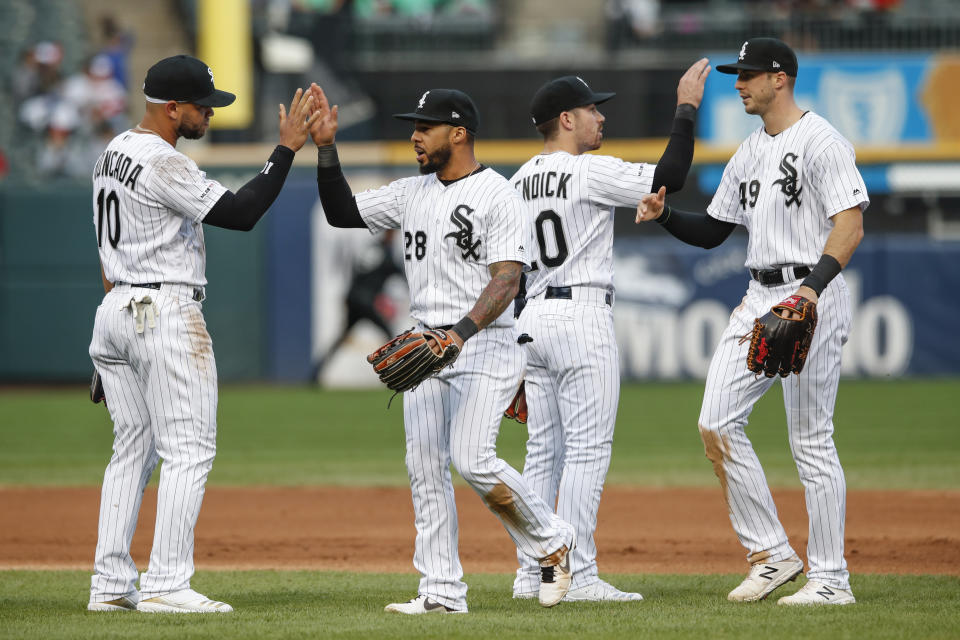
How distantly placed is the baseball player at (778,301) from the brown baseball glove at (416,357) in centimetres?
112

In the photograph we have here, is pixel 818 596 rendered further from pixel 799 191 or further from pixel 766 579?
pixel 799 191

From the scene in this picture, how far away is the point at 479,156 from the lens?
Answer: 1702 cm

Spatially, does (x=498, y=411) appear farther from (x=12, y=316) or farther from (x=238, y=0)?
(x=238, y=0)

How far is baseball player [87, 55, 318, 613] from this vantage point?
4.94 m

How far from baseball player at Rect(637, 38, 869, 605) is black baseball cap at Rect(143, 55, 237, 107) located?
1754 mm

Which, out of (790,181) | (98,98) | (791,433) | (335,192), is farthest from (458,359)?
(98,98)

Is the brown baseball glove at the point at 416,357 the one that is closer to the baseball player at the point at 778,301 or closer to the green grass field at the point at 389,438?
the baseball player at the point at 778,301

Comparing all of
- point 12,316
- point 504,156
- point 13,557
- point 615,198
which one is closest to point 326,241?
point 504,156

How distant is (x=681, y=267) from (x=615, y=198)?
478 inches

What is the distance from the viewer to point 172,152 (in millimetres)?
4988

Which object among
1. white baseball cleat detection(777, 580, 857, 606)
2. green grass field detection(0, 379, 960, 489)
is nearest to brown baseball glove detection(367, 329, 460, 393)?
white baseball cleat detection(777, 580, 857, 606)

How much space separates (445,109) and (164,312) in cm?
127

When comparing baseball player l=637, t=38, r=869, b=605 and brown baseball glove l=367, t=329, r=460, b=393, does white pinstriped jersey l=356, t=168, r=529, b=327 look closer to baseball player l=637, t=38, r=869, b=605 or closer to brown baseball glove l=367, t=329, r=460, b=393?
brown baseball glove l=367, t=329, r=460, b=393

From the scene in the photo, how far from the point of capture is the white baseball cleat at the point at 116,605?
16.7 feet
